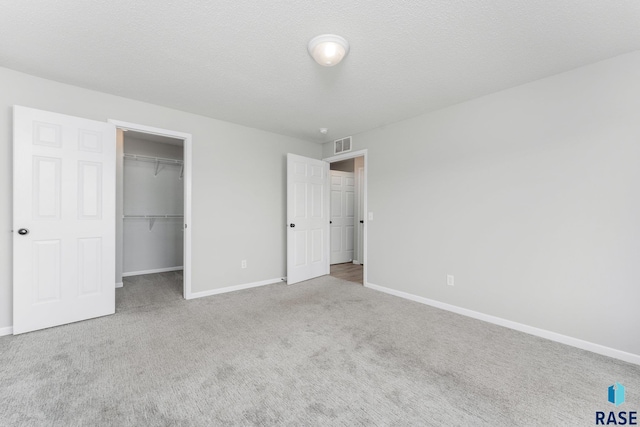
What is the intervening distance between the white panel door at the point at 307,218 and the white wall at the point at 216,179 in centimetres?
29

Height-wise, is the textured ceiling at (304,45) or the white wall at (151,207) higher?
the textured ceiling at (304,45)

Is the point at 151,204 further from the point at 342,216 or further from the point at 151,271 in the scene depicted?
the point at 342,216

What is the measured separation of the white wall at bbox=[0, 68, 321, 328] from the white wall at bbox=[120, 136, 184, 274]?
1.95 meters

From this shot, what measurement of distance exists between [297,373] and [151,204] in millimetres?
4611

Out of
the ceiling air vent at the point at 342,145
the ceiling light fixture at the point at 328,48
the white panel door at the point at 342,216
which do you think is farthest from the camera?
the white panel door at the point at 342,216

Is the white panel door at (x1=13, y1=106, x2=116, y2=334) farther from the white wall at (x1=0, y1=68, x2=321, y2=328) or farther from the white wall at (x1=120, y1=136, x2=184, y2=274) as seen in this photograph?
the white wall at (x1=120, y1=136, x2=184, y2=274)

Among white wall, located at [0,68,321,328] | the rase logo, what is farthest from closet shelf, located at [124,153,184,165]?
the rase logo

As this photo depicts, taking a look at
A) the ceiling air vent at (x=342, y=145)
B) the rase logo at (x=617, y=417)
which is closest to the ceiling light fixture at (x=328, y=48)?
the ceiling air vent at (x=342, y=145)

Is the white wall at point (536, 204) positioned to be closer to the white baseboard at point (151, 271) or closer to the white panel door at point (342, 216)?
the white panel door at point (342, 216)

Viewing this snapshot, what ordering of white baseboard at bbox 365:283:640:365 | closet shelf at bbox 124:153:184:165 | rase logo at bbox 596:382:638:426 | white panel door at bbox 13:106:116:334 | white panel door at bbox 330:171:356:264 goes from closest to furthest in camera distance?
rase logo at bbox 596:382:638:426 → white baseboard at bbox 365:283:640:365 → white panel door at bbox 13:106:116:334 → closet shelf at bbox 124:153:184:165 → white panel door at bbox 330:171:356:264

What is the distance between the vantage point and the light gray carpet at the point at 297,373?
60.2 inches

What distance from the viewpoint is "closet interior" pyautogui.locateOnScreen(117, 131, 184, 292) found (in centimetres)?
480

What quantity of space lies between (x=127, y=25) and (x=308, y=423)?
9.29ft

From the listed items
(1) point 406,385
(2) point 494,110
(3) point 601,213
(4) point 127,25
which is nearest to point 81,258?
(4) point 127,25
